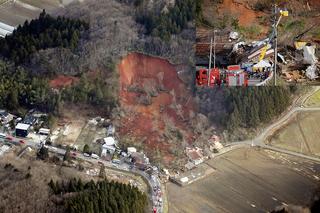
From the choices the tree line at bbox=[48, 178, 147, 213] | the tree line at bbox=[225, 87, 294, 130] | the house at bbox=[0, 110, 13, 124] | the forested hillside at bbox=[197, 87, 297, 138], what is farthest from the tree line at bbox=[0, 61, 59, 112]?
the tree line at bbox=[225, 87, 294, 130]

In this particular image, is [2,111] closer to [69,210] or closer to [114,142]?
[114,142]

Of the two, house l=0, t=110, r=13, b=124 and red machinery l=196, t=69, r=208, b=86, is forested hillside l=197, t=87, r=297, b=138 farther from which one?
house l=0, t=110, r=13, b=124

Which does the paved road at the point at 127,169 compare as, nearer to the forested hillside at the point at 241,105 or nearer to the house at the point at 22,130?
the house at the point at 22,130

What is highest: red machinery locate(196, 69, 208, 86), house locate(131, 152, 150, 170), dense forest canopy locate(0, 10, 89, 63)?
dense forest canopy locate(0, 10, 89, 63)

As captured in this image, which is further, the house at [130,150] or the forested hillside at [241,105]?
the forested hillside at [241,105]

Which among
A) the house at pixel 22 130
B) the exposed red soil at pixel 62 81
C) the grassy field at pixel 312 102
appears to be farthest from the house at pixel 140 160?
the grassy field at pixel 312 102

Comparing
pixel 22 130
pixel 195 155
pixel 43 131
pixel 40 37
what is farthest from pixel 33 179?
pixel 40 37

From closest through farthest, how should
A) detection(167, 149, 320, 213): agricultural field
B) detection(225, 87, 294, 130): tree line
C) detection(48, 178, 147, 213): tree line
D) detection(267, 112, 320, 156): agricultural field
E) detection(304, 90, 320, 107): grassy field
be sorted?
detection(48, 178, 147, 213): tree line < detection(167, 149, 320, 213): agricultural field < detection(225, 87, 294, 130): tree line < detection(267, 112, 320, 156): agricultural field < detection(304, 90, 320, 107): grassy field
